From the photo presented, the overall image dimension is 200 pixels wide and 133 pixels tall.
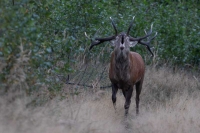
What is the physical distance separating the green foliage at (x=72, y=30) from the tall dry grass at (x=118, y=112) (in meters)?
0.72

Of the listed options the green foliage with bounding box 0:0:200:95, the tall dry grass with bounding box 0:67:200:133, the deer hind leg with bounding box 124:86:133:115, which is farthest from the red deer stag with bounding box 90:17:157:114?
the green foliage with bounding box 0:0:200:95

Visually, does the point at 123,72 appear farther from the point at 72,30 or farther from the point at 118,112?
the point at 72,30

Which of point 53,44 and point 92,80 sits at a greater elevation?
point 53,44

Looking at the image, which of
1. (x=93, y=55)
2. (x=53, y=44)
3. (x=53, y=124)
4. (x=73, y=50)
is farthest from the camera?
(x=93, y=55)

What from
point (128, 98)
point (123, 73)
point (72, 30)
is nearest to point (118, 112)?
point (128, 98)

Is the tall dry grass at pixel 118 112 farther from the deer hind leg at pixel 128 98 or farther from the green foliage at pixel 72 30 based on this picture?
the green foliage at pixel 72 30

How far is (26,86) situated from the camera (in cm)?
1012

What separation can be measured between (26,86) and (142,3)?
10319mm

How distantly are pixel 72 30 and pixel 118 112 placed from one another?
3.69 metres

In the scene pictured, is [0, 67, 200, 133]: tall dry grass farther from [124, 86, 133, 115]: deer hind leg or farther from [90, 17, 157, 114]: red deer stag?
[90, 17, 157, 114]: red deer stag

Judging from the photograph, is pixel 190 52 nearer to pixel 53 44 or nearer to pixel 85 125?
pixel 53 44

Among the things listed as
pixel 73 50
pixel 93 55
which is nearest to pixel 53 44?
pixel 73 50

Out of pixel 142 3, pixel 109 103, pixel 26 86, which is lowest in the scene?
pixel 109 103

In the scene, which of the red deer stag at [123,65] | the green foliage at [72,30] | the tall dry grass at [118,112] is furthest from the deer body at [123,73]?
the green foliage at [72,30]
